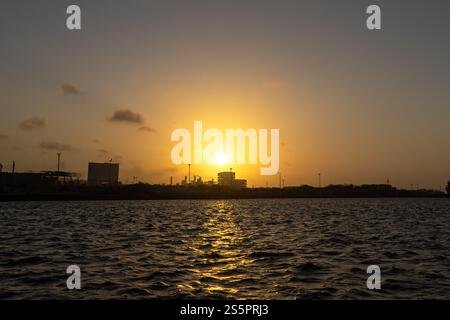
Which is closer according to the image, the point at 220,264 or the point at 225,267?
the point at 225,267

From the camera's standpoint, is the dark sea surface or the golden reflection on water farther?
the golden reflection on water

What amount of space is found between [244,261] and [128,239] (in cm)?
1716

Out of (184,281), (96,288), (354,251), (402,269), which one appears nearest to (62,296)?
(96,288)

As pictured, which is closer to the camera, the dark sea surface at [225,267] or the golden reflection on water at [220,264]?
the dark sea surface at [225,267]

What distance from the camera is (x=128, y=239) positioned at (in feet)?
133

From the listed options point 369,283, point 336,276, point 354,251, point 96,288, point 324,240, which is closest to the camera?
point 96,288

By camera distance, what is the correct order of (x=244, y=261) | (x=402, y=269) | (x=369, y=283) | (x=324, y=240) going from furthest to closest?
(x=324, y=240) → (x=244, y=261) → (x=402, y=269) → (x=369, y=283)

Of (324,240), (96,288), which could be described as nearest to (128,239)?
(324,240)

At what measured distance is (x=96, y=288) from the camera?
1911cm
